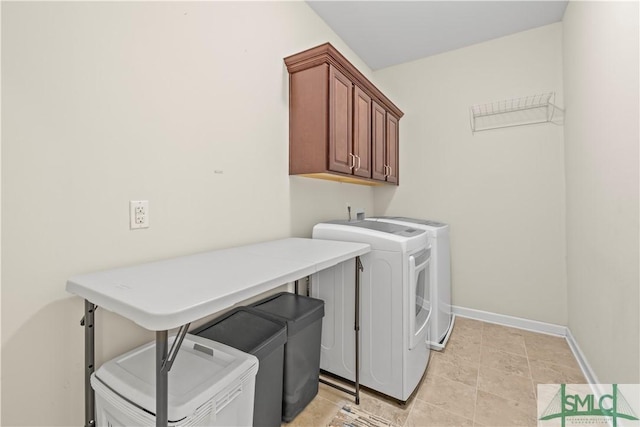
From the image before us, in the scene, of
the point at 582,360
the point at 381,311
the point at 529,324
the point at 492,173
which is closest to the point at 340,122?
the point at 381,311

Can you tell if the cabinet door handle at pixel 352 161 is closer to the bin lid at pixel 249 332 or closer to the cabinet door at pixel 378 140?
the cabinet door at pixel 378 140

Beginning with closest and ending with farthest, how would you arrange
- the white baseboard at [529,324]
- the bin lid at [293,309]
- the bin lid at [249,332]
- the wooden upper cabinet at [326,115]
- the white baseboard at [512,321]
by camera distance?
the bin lid at [249,332] → the bin lid at [293,309] → the wooden upper cabinet at [326,115] → the white baseboard at [529,324] → the white baseboard at [512,321]

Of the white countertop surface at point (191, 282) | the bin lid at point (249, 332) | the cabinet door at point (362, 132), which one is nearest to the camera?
the white countertop surface at point (191, 282)

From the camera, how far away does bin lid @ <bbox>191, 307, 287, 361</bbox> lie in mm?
1210

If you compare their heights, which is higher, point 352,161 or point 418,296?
point 352,161

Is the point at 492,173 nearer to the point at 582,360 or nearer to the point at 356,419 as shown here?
the point at 582,360

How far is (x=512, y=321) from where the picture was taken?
2.65m

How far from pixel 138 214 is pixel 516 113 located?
306 centimetres

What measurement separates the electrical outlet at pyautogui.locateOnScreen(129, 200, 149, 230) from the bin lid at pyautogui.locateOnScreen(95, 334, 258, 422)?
0.50 metres

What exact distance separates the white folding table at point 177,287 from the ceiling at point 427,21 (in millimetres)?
2039

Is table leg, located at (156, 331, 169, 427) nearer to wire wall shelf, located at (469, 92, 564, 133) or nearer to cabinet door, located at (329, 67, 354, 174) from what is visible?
cabinet door, located at (329, 67, 354, 174)

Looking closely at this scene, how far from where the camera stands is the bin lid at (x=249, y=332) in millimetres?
1210

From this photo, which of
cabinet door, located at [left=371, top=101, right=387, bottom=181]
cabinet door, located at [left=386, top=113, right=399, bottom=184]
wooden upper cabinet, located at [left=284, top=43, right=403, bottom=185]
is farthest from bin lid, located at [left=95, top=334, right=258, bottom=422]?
cabinet door, located at [left=386, top=113, right=399, bottom=184]

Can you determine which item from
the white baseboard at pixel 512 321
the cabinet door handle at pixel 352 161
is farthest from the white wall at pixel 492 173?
the cabinet door handle at pixel 352 161
